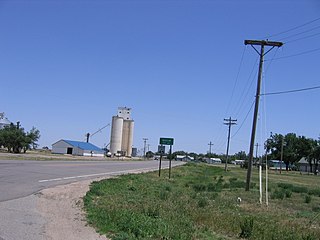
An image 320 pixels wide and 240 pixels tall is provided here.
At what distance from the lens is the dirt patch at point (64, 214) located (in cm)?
922

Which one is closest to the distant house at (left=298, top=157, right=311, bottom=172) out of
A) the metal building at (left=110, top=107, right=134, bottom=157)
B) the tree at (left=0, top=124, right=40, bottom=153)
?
the metal building at (left=110, top=107, right=134, bottom=157)

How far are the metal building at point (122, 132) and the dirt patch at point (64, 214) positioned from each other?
11501cm

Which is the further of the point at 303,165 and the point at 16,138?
the point at 303,165

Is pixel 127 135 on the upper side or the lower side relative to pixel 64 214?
upper

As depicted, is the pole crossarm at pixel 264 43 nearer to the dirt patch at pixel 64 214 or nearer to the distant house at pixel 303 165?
the dirt patch at pixel 64 214

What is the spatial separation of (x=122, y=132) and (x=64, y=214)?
128 metres

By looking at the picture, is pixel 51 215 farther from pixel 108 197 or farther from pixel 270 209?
pixel 270 209

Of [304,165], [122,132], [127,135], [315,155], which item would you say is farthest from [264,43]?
[304,165]

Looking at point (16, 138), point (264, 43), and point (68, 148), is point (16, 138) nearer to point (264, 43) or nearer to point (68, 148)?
point (68, 148)

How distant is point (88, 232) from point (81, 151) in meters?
111

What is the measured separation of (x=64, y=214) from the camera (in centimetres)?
1187

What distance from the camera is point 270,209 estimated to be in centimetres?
1778

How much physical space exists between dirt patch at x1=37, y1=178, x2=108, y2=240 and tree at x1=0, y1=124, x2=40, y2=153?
64022mm

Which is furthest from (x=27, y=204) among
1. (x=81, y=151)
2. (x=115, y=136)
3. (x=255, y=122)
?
(x=115, y=136)
